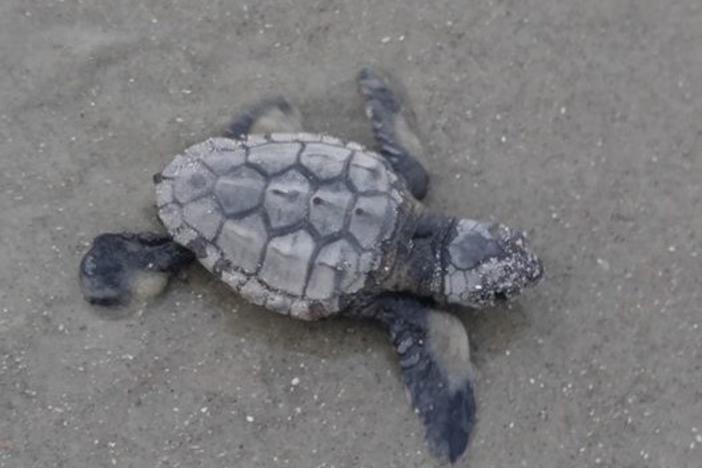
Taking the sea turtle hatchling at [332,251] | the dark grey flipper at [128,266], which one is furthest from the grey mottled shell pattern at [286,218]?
the dark grey flipper at [128,266]

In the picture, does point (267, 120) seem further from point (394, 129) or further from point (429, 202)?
point (429, 202)

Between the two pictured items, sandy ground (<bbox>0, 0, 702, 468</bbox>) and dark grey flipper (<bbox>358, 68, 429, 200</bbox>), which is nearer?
sandy ground (<bbox>0, 0, 702, 468</bbox>)

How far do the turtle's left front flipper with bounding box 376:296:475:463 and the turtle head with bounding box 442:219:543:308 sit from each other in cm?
13

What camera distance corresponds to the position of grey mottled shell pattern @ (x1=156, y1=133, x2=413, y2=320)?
11.9 feet

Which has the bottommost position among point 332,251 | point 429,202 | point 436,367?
point 436,367

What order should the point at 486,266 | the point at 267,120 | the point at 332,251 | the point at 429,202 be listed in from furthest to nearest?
the point at 429,202 → the point at 267,120 → the point at 486,266 → the point at 332,251

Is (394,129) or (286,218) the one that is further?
(394,129)

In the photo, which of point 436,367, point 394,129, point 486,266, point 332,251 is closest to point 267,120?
point 394,129

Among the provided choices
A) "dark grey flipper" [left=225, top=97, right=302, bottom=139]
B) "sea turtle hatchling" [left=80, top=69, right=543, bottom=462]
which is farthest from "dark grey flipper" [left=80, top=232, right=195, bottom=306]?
"dark grey flipper" [left=225, top=97, right=302, bottom=139]

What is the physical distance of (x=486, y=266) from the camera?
3779 mm

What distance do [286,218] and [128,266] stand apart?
0.66m

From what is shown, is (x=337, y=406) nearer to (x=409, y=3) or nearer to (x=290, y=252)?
(x=290, y=252)

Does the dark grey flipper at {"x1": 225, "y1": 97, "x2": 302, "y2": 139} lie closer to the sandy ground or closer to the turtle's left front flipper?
the sandy ground

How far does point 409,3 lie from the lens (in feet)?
14.7
